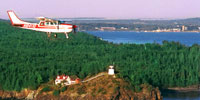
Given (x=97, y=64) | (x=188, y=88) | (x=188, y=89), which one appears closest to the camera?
(x=188, y=89)

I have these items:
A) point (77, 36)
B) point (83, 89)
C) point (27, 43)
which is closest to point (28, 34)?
point (77, 36)

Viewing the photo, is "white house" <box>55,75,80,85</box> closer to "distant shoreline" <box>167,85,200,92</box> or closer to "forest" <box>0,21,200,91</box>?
"forest" <box>0,21,200,91</box>

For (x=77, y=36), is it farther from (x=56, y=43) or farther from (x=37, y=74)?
(x=37, y=74)

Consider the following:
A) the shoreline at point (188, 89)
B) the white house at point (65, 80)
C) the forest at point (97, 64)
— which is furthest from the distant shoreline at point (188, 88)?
the white house at point (65, 80)

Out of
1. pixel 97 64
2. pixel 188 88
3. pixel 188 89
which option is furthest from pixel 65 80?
pixel 188 88

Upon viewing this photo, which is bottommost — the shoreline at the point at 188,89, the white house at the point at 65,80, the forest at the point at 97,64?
the shoreline at the point at 188,89

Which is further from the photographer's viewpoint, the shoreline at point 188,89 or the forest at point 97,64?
the shoreline at point 188,89

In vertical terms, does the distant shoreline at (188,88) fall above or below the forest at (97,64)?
below

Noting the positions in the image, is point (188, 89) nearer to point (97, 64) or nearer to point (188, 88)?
point (188, 88)

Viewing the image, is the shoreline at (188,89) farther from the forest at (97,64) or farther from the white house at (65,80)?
the white house at (65,80)
